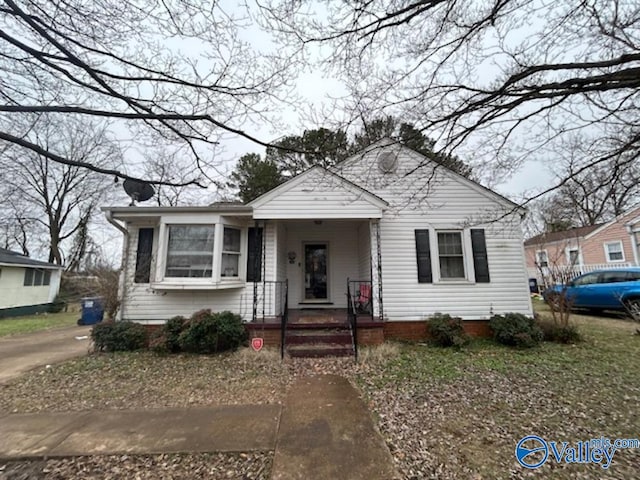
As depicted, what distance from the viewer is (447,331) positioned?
6434 millimetres

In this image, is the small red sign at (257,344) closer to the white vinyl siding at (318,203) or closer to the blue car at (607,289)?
the white vinyl siding at (318,203)

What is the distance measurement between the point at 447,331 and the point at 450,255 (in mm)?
2049

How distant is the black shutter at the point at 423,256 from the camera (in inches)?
285

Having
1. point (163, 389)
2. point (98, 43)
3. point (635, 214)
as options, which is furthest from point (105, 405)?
point (635, 214)

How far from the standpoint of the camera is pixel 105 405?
3.82m

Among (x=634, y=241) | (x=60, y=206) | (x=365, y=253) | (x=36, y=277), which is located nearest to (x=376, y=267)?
(x=365, y=253)

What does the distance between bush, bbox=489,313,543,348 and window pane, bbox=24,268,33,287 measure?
21609 mm

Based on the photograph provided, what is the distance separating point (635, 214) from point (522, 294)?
12343mm

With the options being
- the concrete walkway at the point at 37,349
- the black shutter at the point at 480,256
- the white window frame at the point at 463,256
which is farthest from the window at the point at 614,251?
the concrete walkway at the point at 37,349

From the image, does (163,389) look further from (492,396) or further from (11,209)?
(11,209)

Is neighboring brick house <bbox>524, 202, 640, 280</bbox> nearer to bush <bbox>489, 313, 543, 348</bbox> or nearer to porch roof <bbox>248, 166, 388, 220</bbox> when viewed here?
bush <bbox>489, 313, 543, 348</bbox>

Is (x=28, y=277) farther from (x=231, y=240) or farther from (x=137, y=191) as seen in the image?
(x=231, y=240)

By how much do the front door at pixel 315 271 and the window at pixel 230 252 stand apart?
243 centimetres

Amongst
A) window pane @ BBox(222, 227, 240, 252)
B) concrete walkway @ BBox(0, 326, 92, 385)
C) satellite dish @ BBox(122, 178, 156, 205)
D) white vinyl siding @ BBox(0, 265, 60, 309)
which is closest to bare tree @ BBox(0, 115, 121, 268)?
white vinyl siding @ BBox(0, 265, 60, 309)
